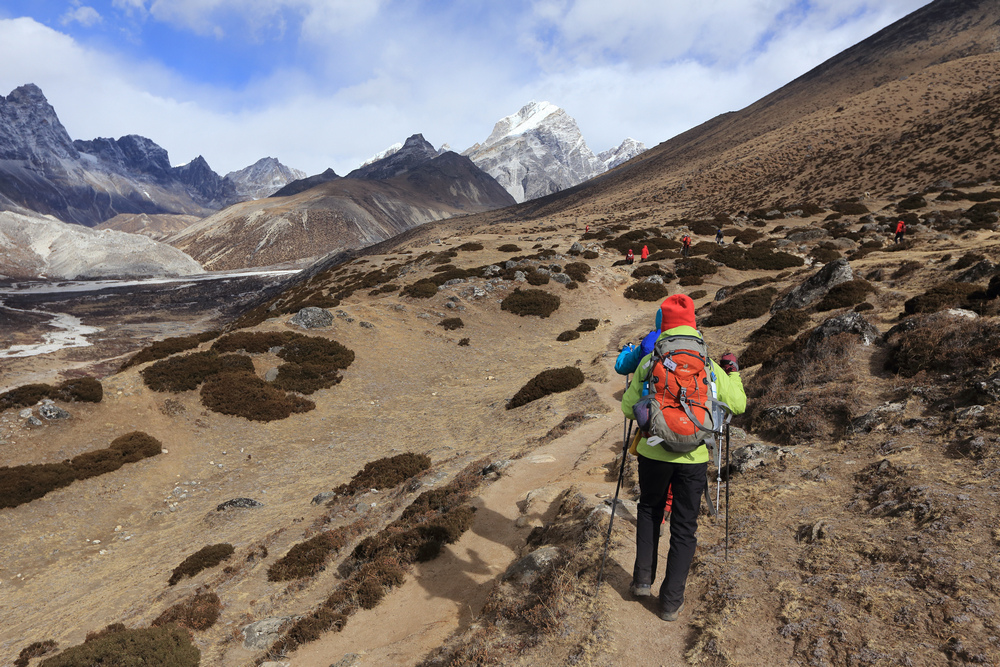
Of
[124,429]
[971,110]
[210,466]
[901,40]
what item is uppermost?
[901,40]

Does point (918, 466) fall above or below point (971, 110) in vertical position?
below

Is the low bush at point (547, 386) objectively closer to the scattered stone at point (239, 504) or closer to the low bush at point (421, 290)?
the scattered stone at point (239, 504)

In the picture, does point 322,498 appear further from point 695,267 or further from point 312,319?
point 695,267

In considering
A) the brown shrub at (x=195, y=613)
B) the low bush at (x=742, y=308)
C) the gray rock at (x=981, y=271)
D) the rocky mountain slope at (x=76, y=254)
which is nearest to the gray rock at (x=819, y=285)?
the low bush at (x=742, y=308)

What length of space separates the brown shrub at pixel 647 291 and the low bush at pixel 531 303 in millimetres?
6001

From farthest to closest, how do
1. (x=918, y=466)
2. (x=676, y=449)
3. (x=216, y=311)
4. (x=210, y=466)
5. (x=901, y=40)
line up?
(x=901, y=40) < (x=216, y=311) < (x=210, y=466) < (x=918, y=466) < (x=676, y=449)

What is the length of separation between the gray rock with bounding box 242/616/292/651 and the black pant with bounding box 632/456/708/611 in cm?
627

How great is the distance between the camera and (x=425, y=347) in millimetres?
26859

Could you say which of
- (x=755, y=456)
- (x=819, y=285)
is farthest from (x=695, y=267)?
(x=755, y=456)

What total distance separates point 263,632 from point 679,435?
755 cm

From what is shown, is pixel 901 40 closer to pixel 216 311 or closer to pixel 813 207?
pixel 813 207

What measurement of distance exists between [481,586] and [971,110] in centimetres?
7881

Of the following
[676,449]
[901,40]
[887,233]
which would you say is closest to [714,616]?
[676,449]

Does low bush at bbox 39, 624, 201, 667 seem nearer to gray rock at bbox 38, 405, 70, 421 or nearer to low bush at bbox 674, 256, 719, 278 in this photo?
gray rock at bbox 38, 405, 70, 421
